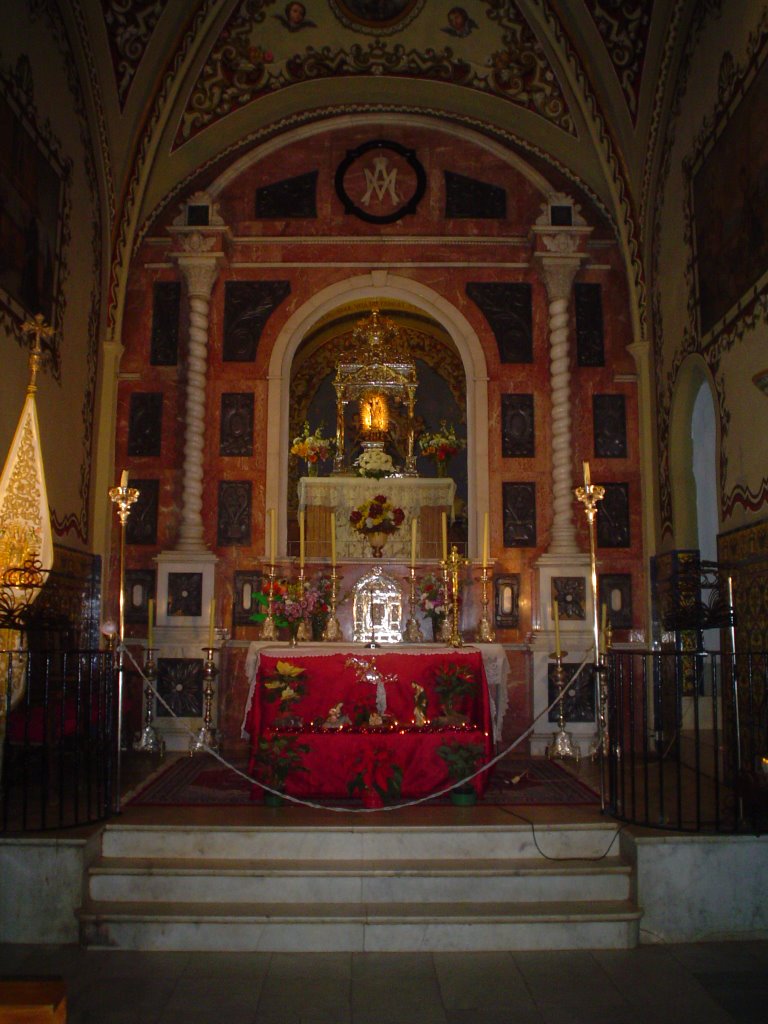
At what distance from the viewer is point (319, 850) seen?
548cm

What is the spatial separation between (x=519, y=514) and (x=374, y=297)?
3.07 m

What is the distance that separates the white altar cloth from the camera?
7410 mm

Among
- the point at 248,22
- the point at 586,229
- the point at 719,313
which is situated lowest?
the point at 719,313

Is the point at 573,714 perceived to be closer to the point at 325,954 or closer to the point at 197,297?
the point at 325,954

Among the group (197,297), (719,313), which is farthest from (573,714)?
(197,297)

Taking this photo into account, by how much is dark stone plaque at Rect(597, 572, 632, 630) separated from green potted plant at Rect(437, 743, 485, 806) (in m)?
4.01

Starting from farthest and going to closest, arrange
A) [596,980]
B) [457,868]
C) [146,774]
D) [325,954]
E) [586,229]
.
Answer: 1. [586,229]
2. [146,774]
3. [457,868]
4. [325,954]
5. [596,980]

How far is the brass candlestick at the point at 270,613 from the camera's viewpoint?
825 cm

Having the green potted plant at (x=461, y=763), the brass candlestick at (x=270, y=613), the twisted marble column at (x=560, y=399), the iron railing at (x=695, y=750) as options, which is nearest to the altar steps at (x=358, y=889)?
the iron railing at (x=695, y=750)

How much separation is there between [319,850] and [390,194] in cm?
776

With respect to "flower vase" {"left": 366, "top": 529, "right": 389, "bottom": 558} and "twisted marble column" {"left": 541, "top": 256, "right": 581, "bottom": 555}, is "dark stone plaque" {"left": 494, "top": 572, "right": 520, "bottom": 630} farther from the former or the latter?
"flower vase" {"left": 366, "top": 529, "right": 389, "bottom": 558}

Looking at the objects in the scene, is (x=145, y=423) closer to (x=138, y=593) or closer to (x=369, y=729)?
(x=138, y=593)

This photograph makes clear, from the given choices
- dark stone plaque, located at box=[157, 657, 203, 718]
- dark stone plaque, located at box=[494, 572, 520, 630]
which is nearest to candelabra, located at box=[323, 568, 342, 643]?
dark stone plaque, located at box=[157, 657, 203, 718]

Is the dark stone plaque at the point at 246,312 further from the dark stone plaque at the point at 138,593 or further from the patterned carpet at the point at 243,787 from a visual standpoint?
the patterned carpet at the point at 243,787
